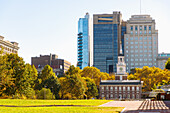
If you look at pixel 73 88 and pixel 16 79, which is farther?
pixel 73 88

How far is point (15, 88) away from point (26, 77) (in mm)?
5798

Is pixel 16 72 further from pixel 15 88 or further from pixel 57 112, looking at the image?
pixel 57 112

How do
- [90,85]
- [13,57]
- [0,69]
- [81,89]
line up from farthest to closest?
[90,85] < [81,89] < [13,57] < [0,69]

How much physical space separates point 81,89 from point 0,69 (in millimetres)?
48498

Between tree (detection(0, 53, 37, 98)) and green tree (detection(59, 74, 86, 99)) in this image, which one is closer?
tree (detection(0, 53, 37, 98))

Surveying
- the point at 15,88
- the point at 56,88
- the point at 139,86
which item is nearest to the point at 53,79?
the point at 56,88

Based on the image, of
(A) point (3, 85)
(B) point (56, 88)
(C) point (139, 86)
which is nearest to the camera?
(A) point (3, 85)

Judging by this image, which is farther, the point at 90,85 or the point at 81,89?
the point at 90,85

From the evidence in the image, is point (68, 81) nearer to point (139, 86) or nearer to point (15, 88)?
point (15, 88)

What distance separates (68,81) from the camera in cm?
14138

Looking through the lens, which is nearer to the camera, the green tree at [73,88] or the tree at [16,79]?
the tree at [16,79]

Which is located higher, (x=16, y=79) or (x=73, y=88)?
(x=16, y=79)

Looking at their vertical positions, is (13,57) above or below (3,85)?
above

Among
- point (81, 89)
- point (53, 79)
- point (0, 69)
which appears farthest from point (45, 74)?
point (0, 69)
